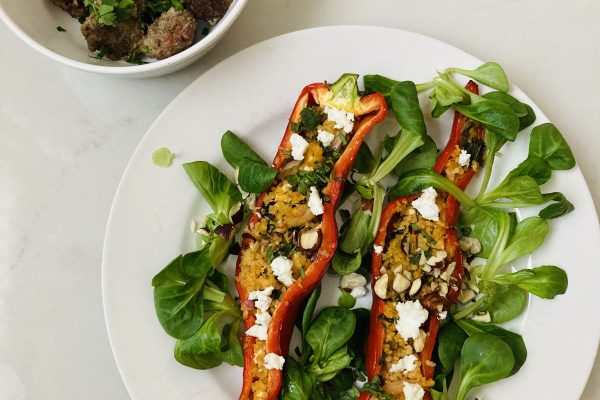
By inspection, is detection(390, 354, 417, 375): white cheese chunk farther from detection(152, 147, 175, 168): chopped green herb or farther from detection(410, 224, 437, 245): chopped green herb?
detection(152, 147, 175, 168): chopped green herb

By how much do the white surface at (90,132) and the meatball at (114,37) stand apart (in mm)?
189

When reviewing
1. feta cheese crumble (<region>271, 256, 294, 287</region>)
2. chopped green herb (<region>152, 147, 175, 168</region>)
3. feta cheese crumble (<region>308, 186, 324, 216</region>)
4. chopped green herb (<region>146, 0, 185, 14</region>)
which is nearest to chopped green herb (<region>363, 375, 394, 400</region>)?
feta cheese crumble (<region>271, 256, 294, 287</region>)

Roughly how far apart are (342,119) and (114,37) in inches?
20.0

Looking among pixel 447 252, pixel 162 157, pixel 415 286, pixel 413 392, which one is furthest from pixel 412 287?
pixel 162 157

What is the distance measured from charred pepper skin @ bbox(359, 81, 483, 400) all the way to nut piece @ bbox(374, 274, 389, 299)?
0.07ft

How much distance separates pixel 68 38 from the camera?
55.7 inches

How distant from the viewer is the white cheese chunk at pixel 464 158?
146cm

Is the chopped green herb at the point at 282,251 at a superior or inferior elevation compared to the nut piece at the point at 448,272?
inferior

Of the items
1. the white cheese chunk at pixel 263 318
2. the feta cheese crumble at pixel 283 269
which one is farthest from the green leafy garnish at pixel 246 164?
the white cheese chunk at pixel 263 318

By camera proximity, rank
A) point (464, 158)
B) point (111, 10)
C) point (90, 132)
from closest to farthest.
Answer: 1. point (111, 10)
2. point (464, 158)
3. point (90, 132)

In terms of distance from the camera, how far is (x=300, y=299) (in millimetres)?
1426

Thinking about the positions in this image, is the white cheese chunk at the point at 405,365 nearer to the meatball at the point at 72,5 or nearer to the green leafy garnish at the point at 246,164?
the green leafy garnish at the point at 246,164

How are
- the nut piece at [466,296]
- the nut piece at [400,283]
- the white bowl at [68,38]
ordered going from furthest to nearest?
the nut piece at [466,296], the nut piece at [400,283], the white bowl at [68,38]

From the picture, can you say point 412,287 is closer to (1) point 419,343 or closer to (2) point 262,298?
(1) point 419,343
